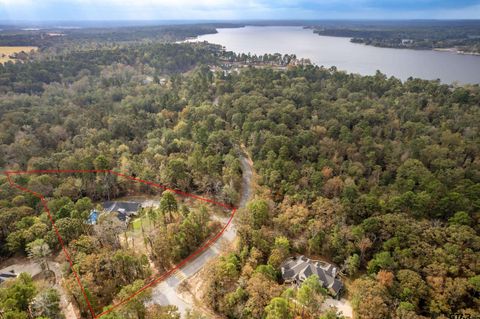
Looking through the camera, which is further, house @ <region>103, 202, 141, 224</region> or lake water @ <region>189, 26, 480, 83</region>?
lake water @ <region>189, 26, 480, 83</region>

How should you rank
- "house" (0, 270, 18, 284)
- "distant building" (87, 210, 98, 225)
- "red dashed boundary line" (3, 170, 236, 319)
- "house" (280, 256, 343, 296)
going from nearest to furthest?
"red dashed boundary line" (3, 170, 236, 319) < "house" (280, 256, 343, 296) < "house" (0, 270, 18, 284) < "distant building" (87, 210, 98, 225)

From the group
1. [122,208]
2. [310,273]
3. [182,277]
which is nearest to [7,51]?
[122,208]

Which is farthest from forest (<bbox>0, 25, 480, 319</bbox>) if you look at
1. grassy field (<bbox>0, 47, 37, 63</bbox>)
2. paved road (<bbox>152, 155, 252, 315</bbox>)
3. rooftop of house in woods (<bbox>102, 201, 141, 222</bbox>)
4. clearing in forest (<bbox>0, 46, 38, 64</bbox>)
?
grassy field (<bbox>0, 47, 37, 63</bbox>)

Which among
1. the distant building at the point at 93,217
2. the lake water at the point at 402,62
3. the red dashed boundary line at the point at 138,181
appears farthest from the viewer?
the lake water at the point at 402,62

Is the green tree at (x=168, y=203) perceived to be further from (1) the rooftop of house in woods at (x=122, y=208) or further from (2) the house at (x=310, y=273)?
(2) the house at (x=310, y=273)

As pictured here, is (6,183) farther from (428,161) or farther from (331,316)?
(428,161)

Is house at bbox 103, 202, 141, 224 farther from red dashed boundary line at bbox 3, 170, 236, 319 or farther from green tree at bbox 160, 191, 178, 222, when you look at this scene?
green tree at bbox 160, 191, 178, 222

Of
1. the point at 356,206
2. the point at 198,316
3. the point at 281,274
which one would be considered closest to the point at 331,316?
the point at 281,274

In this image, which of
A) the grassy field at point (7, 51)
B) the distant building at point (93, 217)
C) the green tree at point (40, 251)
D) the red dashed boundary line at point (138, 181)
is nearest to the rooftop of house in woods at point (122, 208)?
the distant building at point (93, 217)
